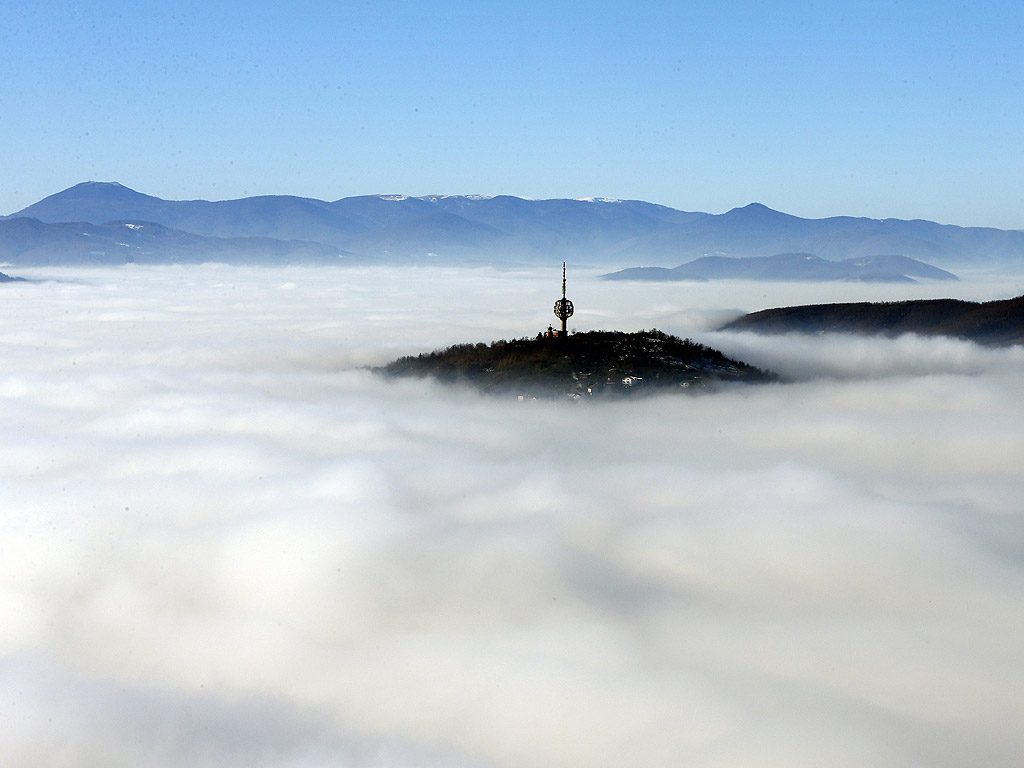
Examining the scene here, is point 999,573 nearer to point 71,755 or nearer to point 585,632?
point 585,632

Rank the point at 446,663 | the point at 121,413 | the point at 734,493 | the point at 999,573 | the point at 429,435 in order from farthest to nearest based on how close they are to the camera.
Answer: the point at 121,413, the point at 429,435, the point at 734,493, the point at 999,573, the point at 446,663

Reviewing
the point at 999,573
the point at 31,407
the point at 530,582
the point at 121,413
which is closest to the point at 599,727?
the point at 530,582

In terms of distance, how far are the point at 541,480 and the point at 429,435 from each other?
2416 centimetres

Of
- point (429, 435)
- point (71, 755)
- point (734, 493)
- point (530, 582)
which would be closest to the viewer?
point (71, 755)

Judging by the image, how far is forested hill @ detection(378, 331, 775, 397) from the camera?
11462 cm

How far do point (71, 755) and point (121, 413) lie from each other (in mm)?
122735

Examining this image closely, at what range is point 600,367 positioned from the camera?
385 ft

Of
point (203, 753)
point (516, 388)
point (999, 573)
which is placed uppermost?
point (516, 388)

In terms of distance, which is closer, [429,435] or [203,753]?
[203,753]

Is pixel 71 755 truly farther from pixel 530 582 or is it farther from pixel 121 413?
pixel 121 413

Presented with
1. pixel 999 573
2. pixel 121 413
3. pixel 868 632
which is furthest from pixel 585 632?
pixel 121 413

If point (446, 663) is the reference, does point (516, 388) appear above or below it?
above

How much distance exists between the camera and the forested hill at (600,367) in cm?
11462

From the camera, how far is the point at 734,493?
115625 millimetres
